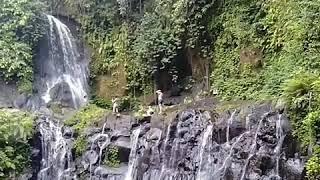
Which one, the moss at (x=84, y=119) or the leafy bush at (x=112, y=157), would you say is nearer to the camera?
the leafy bush at (x=112, y=157)

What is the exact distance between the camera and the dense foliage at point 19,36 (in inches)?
615

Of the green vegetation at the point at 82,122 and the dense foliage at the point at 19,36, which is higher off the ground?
the dense foliage at the point at 19,36

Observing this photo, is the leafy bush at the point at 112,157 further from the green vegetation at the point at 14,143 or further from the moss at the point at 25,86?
the moss at the point at 25,86

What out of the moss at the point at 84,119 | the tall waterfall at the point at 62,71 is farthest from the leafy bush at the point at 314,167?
the tall waterfall at the point at 62,71

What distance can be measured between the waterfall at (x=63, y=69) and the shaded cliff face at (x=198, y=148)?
4.09 m

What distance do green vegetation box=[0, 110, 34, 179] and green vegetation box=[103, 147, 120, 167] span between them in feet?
6.57

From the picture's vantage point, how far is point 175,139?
1087 cm

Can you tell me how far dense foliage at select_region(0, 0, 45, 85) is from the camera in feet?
51.2

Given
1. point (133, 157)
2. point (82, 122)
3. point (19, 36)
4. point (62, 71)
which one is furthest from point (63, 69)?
point (133, 157)

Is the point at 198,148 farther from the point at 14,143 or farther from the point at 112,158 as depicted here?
the point at 14,143

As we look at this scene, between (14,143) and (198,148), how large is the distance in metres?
4.67

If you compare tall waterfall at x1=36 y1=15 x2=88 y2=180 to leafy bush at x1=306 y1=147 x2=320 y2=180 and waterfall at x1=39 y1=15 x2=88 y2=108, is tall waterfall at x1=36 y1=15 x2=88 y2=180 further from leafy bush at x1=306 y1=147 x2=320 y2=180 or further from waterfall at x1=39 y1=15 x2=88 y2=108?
leafy bush at x1=306 y1=147 x2=320 y2=180

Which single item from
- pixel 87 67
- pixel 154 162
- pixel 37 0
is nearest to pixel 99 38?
pixel 87 67

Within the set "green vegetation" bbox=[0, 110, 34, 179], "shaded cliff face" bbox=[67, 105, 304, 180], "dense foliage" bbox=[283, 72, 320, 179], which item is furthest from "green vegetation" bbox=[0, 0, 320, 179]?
"green vegetation" bbox=[0, 110, 34, 179]
